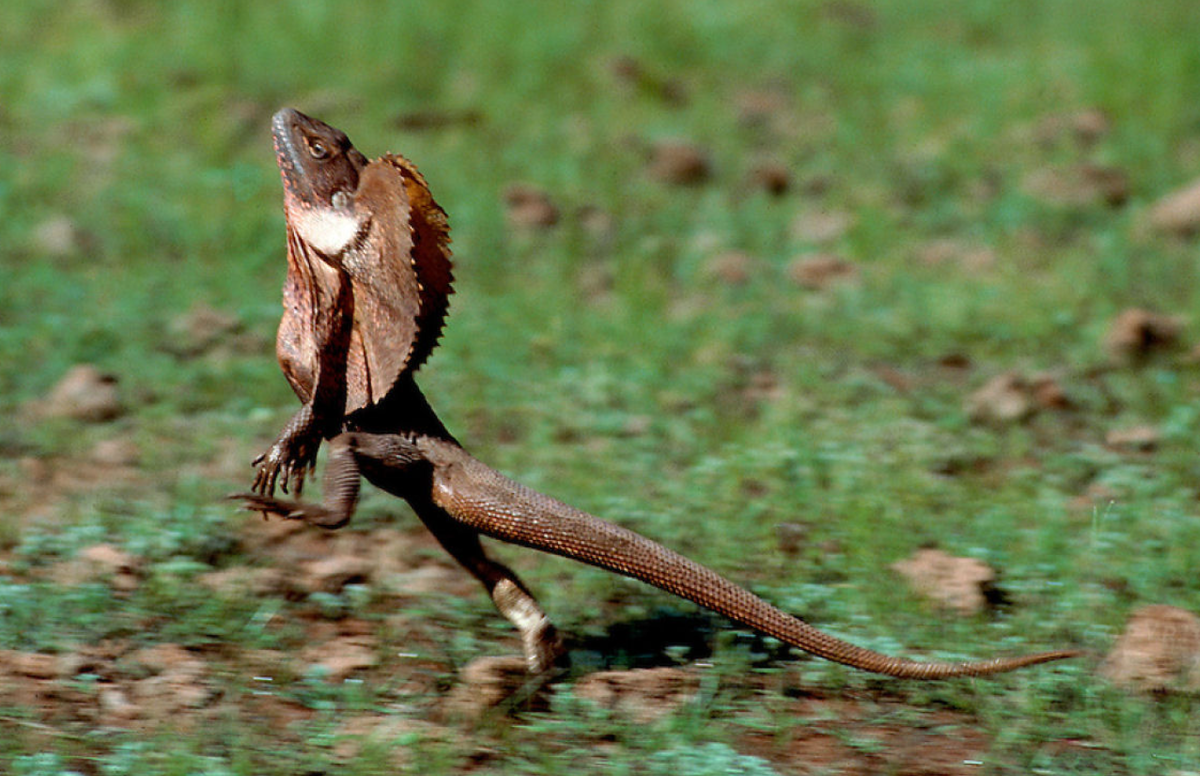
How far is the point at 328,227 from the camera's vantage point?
3.33 m

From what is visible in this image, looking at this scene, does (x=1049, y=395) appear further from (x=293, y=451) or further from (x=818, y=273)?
(x=293, y=451)

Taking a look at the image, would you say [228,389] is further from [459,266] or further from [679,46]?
[679,46]

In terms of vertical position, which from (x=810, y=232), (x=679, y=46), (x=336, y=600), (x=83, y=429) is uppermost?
(x=679, y=46)

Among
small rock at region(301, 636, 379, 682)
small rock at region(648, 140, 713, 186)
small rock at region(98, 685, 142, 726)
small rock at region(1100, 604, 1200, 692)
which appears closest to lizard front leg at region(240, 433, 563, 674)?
small rock at region(301, 636, 379, 682)

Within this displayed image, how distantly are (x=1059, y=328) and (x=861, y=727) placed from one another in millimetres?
2787

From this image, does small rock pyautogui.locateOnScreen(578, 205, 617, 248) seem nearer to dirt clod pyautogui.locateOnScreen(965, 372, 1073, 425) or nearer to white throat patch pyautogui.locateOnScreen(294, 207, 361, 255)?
dirt clod pyautogui.locateOnScreen(965, 372, 1073, 425)

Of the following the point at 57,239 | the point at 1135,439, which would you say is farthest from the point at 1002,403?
the point at 57,239

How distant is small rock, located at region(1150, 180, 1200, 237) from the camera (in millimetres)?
6355

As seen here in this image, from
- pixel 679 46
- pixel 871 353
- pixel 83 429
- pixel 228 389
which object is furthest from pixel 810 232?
pixel 83 429

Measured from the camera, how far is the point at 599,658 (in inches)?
140

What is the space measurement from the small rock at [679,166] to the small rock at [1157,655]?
3.89m

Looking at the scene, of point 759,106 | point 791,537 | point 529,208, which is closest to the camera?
point 791,537

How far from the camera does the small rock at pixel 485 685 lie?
10.6 ft

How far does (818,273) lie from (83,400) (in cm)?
291
